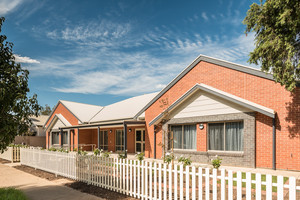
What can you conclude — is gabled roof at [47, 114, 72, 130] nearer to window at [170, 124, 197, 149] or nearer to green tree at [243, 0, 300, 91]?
window at [170, 124, 197, 149]

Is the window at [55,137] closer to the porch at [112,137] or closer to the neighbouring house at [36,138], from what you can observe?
the neighbouring house at [36,138]

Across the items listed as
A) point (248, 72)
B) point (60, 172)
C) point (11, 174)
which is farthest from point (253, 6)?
point (11, 174)

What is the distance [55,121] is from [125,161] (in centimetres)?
2568

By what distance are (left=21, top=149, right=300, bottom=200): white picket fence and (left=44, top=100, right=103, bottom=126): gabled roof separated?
14762 millimetres

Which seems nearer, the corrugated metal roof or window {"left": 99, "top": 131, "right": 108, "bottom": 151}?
window {"left": 99, "top": 131, "right": 108, "bottom": 151}

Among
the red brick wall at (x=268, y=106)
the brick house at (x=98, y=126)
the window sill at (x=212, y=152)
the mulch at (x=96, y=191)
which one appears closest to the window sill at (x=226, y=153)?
the window sill at (x=212, y=152)

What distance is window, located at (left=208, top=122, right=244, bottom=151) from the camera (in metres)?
12.7

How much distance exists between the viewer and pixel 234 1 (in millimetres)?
12852

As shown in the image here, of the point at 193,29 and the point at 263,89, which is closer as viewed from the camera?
the point at 263,89

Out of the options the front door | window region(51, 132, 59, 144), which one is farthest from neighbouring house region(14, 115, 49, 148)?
the front door

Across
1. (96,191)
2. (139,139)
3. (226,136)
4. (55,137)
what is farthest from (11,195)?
(55,137)

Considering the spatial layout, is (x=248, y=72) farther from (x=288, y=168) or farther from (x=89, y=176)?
(x=89, y=176)

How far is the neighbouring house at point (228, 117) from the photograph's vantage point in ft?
36.8

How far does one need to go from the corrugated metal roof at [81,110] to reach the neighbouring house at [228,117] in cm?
1046
